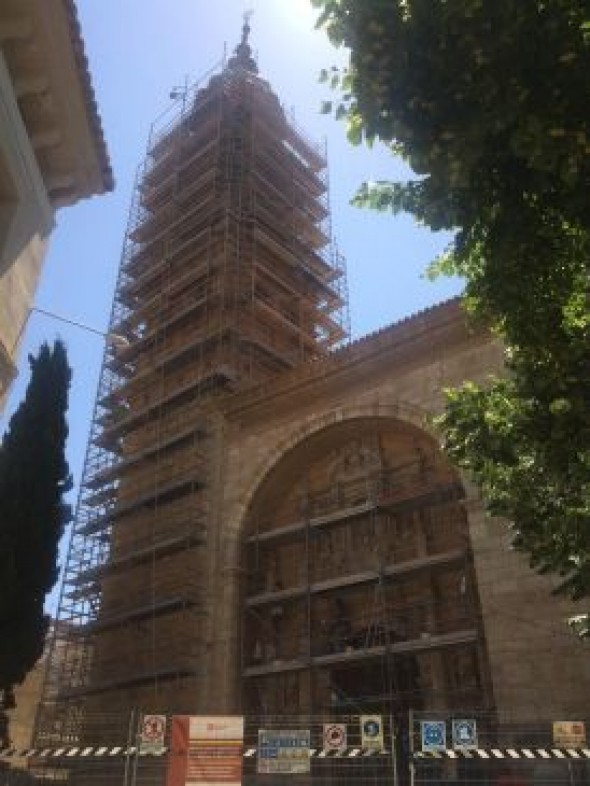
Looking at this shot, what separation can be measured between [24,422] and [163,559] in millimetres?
6328

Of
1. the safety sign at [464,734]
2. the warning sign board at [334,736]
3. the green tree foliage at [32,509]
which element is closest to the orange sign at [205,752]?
the warning sign board at [334,736]

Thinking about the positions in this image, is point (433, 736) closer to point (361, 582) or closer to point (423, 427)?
point (361, 582)

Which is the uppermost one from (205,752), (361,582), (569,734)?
(361,582)

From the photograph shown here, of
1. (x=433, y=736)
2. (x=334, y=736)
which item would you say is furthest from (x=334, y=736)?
(x=433, y=736)

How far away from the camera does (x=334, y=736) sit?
1184 cm

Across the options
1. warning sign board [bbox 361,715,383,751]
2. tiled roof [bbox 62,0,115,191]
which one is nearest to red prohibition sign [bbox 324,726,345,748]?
warning sign board [bbox 361,715,383,751]

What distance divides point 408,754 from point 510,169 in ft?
26.6

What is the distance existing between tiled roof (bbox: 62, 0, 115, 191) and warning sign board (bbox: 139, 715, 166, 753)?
6998 mm

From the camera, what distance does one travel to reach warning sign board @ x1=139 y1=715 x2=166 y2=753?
11.0 metres

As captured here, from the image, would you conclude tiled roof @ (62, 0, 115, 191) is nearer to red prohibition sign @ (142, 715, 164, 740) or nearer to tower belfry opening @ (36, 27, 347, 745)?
red prohibition sign @ (142, 715, 164, 740)

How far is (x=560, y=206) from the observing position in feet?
21.2

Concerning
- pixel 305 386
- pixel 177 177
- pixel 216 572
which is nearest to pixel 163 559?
pixel 216 572

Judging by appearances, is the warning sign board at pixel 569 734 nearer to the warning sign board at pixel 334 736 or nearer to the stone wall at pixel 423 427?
the stone wall at pixel 423 427

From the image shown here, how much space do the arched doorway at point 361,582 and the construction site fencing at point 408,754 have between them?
1558 mm
